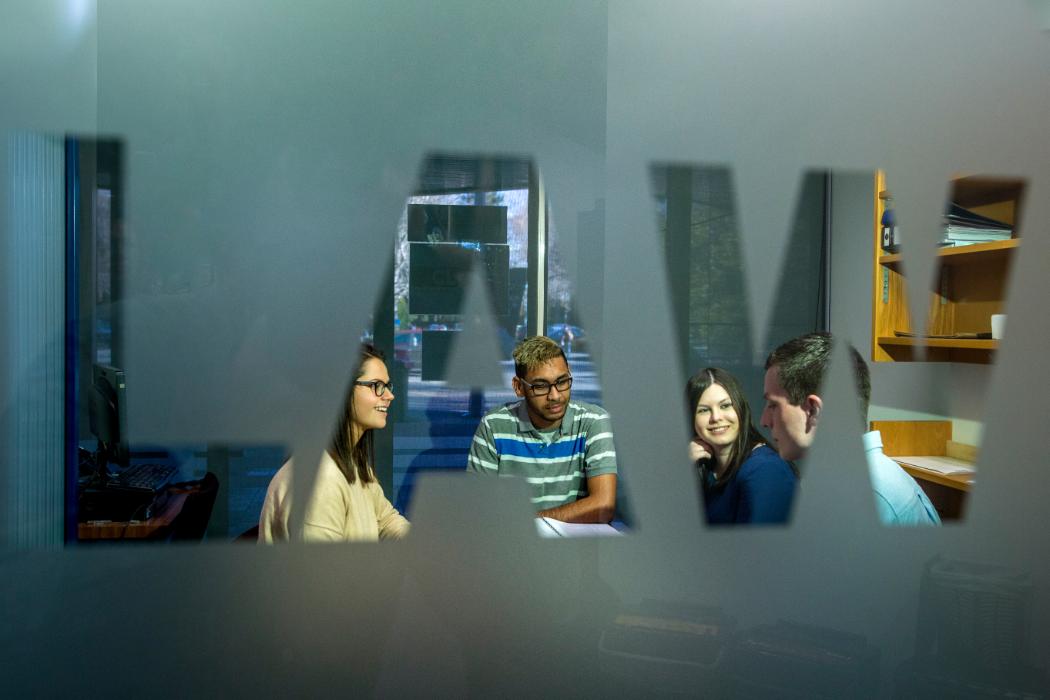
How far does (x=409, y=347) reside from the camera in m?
2.73

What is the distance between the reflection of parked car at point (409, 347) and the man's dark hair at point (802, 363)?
3.72ft

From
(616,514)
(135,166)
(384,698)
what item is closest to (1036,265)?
(616,514)

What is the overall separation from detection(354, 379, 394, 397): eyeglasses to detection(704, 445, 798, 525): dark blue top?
3.44ft

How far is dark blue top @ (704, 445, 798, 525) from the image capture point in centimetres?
296

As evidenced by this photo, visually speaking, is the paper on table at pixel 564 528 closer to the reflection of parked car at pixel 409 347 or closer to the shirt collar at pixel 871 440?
the reflection of parked car at pixel 409 347

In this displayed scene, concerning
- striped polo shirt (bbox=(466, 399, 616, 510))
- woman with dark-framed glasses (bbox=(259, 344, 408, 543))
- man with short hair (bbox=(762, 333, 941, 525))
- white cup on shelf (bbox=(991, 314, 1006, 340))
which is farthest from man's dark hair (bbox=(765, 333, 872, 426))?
woman with dark-framed glasses (bbox=(259, 344, 408, 543))

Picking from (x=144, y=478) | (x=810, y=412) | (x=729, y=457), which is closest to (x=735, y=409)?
(x=729, y=457)

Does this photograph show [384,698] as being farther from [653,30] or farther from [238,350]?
[653,30]

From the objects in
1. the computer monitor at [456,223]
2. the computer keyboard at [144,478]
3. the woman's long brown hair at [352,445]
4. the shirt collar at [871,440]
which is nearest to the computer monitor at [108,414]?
the computer keyboard at [144,478]

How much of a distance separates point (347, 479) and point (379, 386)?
0.29 m

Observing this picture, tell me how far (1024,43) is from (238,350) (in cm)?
285

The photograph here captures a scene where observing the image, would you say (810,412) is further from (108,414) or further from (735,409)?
(108,414)

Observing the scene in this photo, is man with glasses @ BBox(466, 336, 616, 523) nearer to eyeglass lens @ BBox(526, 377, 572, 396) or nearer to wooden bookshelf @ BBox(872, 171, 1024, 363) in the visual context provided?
eyeglass lens @ BBox(526, 377, 572, 396)

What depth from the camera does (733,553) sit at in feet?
9.83
